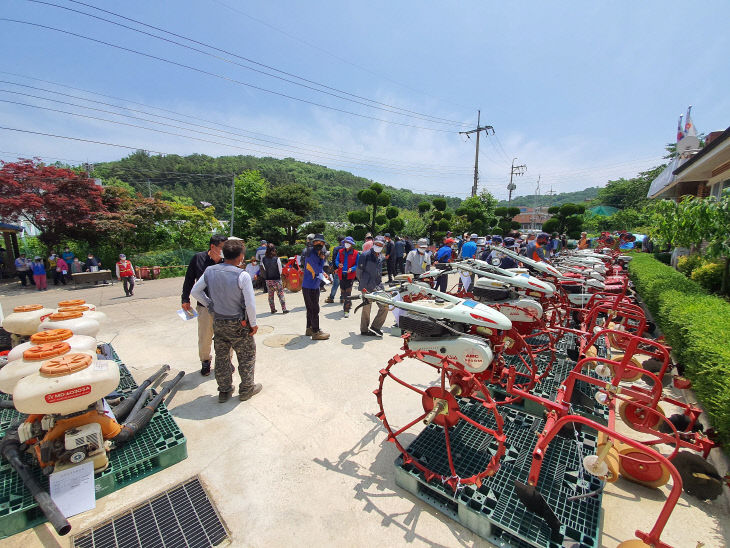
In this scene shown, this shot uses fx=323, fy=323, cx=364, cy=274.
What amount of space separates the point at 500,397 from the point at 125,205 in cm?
1909

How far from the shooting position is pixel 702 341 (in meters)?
3.32

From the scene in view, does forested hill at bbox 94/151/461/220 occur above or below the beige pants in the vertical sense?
above

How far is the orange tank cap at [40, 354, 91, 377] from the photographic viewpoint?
7.33 ft

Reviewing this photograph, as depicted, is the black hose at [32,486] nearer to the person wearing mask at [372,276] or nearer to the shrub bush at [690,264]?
the person wearing mask at [372,276]

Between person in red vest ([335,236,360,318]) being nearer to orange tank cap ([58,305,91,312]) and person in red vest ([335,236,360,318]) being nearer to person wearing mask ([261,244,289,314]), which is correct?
person wearing mask ([261,244,289,314])

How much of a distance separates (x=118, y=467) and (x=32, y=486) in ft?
1.58

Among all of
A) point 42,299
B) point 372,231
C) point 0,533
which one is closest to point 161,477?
point 0,533

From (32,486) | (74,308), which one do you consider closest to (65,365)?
(32,486)

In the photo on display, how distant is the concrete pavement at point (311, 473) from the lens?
2252 millimetres

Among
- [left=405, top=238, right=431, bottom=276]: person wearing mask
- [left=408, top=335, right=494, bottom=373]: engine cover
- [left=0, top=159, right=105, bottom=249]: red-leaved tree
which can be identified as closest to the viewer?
[left=408, top=335, right=494, bottom=373]: engine cover

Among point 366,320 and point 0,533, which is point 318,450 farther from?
point 366,320

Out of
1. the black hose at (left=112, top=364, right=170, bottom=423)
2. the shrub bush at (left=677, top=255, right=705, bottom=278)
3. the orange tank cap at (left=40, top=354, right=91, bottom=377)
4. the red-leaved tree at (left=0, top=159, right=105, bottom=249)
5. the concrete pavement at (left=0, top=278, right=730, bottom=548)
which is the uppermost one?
the red-leaved tree at (left=0, top=159, right=105, bottom=249)

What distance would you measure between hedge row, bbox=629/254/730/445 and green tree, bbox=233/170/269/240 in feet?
74.0

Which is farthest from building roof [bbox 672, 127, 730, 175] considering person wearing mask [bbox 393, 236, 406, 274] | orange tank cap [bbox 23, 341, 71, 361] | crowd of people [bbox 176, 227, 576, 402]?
orange tank cap [bbox 23, 341, 71, 361]
